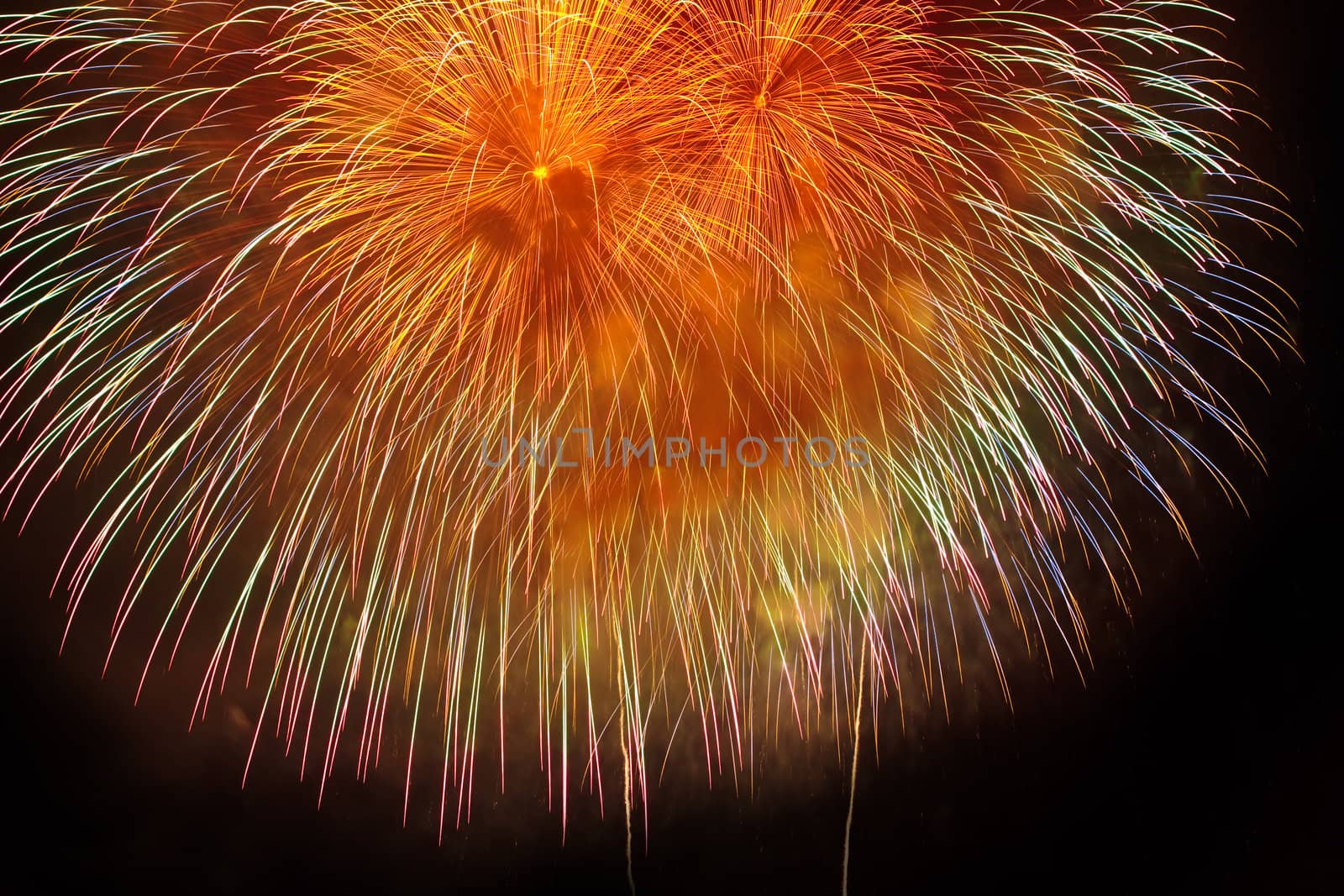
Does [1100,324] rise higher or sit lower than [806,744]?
higher

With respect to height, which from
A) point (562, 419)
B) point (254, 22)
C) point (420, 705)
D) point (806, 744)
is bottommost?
point (806, 744)

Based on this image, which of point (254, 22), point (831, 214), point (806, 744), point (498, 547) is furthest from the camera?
point (806, 744)

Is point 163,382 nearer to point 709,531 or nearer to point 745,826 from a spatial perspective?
point 709,531

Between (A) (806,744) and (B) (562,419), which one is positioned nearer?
(B) (562,419)

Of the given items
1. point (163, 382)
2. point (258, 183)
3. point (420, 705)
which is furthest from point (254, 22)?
point (420, 705)

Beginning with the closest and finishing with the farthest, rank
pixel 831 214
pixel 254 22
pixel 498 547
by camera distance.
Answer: pixel 254 22
pixel 831 214
pixel 498 547

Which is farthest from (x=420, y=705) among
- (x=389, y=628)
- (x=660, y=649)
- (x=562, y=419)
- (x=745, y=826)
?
(x=745, y=826)
